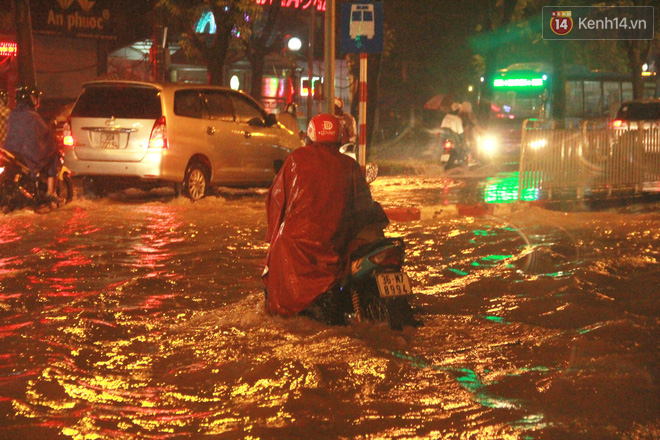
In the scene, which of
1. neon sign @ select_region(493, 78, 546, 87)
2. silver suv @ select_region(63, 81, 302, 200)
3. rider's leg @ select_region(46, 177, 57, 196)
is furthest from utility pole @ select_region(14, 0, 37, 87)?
neon sign @ select_region(493, 78, 546, 87)

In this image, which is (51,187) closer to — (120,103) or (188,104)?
(120,103)

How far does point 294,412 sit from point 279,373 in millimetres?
643

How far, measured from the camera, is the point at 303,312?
20.0 feet

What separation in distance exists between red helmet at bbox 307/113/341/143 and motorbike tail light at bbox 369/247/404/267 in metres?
0.87

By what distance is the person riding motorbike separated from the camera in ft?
38.3

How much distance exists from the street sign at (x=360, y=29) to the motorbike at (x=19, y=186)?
15.0ft

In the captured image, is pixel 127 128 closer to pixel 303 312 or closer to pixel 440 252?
pixel 440 252

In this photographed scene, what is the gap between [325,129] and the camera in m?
5.97

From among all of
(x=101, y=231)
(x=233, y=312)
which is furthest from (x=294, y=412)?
(x=101, y=231)

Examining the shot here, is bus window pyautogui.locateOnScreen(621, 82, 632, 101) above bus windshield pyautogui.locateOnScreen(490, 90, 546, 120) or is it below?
above

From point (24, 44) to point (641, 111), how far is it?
12794 mm

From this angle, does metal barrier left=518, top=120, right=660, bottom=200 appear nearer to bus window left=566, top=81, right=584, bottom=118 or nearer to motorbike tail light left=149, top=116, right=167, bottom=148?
motorbike tail light left=149, top=116, right=167, bottom=148

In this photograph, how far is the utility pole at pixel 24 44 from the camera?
1656 cm

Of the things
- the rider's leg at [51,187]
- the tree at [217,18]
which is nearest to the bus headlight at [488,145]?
the tree at [217,18]
